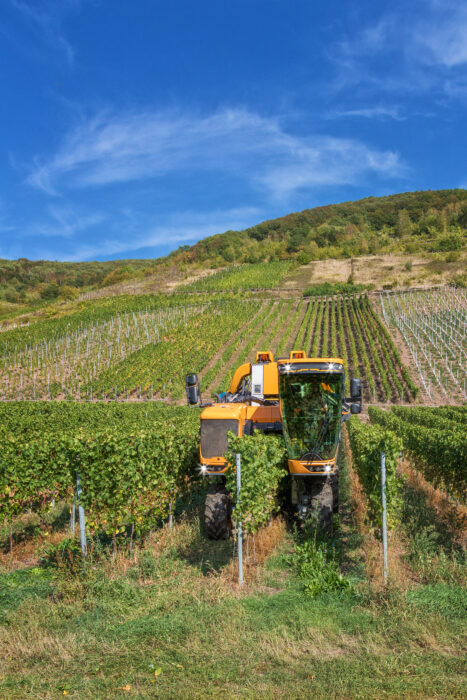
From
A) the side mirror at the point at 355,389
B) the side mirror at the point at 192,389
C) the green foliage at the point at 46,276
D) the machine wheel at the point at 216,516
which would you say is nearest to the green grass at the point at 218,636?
the machine wheel at the point at 216,516

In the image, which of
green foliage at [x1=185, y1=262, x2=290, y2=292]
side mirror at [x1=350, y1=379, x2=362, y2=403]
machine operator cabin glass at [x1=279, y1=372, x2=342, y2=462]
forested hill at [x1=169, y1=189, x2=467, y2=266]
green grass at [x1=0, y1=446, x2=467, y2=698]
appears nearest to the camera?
green grass at [x1=0, y1=446, x2=467, y2=698]

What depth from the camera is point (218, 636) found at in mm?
5543

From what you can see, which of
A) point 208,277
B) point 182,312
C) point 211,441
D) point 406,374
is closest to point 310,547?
point 211,441

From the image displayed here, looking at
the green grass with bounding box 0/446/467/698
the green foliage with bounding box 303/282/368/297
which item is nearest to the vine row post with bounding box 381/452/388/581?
the green grass with bounding box 0/446/467/698

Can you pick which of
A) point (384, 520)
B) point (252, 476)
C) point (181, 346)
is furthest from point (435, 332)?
point (252, 476)

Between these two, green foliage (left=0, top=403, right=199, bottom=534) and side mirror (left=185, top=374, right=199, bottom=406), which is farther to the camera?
side mirror (left=185, top=374, right=199, bottom=406)

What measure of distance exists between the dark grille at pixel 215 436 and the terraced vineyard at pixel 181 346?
25.7 meters

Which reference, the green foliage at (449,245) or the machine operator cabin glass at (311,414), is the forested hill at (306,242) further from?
the machine operator cabin glass at (311,414)

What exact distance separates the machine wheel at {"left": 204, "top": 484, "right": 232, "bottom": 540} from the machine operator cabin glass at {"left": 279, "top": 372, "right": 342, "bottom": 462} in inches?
60.2

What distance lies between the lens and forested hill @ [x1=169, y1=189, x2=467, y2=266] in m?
97.8

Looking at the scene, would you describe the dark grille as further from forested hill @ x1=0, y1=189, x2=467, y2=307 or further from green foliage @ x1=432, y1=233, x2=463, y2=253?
green foliage @ x1=432, y1=233, x2=463, y2=253

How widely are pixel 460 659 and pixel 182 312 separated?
54.0 meters

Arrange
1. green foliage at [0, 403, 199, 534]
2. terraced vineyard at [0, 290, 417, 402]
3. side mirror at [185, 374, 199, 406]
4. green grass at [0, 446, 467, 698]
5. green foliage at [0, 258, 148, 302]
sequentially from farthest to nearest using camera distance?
green foliage at [0, 258, 148, 302]
terraced vineyard at [0, 290, 417, 402]
side mirror at [185, 374, 199, 406]
green foliage at [0, 403, 199, 534]
green grass at [0, 446, 467, 698]

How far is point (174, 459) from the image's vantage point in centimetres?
930
